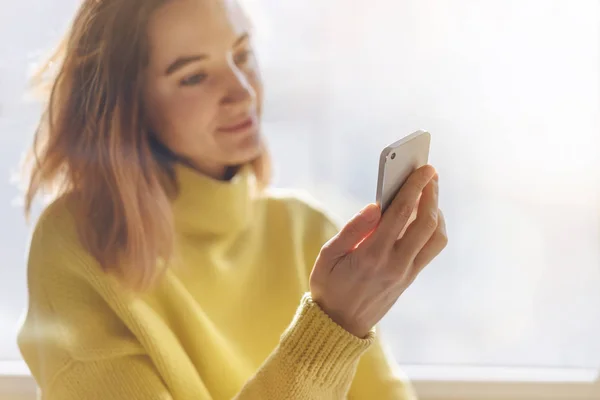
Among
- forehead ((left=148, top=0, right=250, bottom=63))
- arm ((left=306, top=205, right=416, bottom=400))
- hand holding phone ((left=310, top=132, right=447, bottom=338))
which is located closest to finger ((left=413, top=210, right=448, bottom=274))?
hand holding phone ((left=310, top=132, right=447, bottom=338))

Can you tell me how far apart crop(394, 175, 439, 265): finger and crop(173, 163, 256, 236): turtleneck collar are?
9.3 inches

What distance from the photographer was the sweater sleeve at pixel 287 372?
60 centimetres

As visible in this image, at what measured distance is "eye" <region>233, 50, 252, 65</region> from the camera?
0.75m

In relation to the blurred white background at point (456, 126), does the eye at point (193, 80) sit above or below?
above

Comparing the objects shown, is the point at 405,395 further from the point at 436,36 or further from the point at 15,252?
the point at 15,252

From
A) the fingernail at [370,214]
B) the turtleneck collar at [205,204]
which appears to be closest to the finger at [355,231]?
the fingernail at [370,214]

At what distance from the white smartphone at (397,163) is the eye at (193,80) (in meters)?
0.25

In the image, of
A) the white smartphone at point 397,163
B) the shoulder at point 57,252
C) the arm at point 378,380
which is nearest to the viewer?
the white smartphone at point 397,163

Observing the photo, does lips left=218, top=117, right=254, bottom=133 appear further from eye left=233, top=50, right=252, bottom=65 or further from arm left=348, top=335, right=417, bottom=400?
arm left=348, top=335, right=417, bottom=400

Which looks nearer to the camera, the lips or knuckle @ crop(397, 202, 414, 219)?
knuckle @ crop(397, 202, 414, 219)

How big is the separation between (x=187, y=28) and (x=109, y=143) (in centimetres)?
15

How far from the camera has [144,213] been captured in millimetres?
705

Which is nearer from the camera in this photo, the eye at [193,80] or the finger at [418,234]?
the finger at [418,234]

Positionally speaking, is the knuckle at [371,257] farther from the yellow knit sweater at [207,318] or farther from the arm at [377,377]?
the arm at [377,377]
